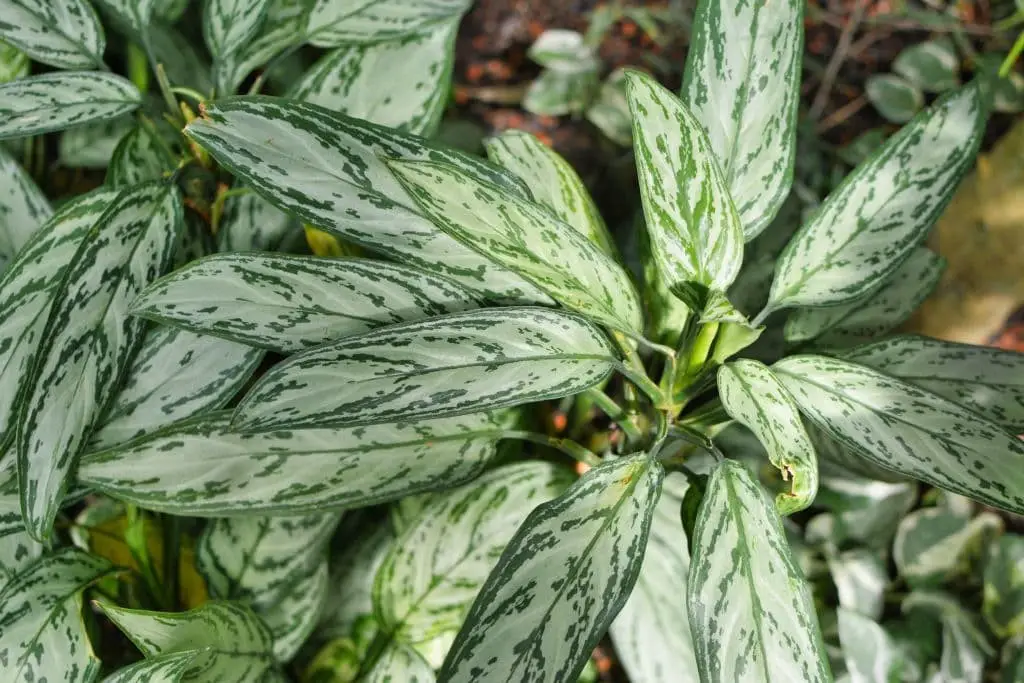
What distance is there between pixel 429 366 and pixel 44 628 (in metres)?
0.49

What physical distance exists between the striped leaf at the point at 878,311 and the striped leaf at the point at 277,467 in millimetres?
427

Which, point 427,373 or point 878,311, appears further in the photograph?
point 878,311

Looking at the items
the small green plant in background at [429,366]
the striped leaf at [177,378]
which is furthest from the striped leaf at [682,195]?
the striped leaf at [177,378]

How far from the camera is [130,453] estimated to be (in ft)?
2.27

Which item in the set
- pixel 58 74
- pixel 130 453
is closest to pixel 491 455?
pixel 130 453

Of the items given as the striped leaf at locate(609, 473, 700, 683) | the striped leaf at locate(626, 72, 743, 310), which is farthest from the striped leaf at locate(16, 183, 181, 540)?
the striped leaf at locate(609, 473, 700, 683)

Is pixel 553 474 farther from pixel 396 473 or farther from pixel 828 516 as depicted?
pixel 828 516

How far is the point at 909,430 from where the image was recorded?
64 centimetres

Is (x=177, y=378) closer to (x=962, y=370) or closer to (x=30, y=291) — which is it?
(x=30, y=291)

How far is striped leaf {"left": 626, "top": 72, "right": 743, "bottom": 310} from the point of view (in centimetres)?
59

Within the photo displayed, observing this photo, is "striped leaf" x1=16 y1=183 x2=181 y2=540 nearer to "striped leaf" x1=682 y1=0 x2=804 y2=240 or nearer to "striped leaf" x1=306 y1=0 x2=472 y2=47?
"striped leaf" x1=306 y1=0 x2=472 y2=47

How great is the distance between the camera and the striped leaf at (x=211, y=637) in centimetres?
70

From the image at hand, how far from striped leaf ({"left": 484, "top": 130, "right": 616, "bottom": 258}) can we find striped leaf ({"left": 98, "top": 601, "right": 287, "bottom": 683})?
528 millimetres

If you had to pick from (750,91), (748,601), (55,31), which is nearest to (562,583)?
(748,601)
